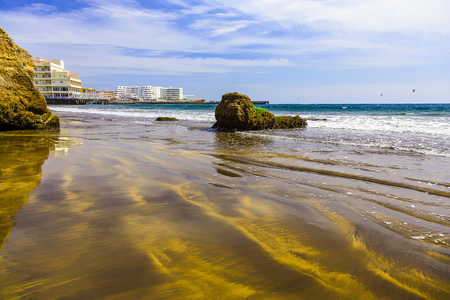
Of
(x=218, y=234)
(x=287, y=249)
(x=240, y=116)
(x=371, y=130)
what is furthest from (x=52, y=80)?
(x=287, y=249)

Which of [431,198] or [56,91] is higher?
[56,91]

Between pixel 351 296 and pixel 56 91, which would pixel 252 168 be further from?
pixel 56 91

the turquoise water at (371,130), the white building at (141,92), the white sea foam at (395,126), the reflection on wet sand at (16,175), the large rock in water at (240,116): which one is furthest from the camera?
the white building at (141,92)

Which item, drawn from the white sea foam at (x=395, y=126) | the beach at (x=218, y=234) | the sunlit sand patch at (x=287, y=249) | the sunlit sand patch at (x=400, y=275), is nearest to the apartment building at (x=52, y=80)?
the white sea foam at (x=395, y=126)

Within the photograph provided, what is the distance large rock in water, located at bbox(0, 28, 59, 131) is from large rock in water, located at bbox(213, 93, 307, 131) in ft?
24.6

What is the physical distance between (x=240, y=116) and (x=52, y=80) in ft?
268

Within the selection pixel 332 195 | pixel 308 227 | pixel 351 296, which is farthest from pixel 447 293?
pixel 332 195

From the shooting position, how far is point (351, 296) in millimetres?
1537

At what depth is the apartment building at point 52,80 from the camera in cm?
7369

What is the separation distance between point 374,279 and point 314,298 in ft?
1.51

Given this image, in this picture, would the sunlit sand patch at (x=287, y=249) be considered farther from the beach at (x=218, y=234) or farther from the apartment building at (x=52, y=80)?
the apartment building at (x=52, y=80)

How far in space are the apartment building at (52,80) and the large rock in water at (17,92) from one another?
249 ft

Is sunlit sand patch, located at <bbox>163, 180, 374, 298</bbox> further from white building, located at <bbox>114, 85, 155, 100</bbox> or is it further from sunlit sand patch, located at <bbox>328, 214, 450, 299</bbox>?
white building, located at <bbox>114, 85, 155, 100</bbox>

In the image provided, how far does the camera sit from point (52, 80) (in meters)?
75.9
